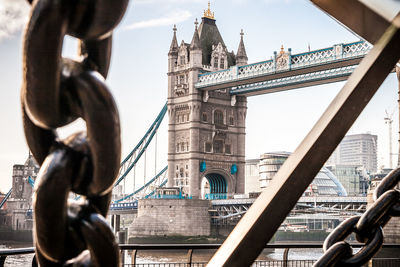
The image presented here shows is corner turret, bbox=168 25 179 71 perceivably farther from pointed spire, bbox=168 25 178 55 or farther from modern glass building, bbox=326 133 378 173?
modern glass building, bbox=326 133 378 173

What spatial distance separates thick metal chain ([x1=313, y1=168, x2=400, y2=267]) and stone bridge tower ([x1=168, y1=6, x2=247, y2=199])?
26.5 meters

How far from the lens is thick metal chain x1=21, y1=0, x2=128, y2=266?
9.9 inches

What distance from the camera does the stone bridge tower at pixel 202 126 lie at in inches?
1091

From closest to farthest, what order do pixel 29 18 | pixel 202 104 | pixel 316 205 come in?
pixel 29 18 < pixel 316 205 < pixel 202 104

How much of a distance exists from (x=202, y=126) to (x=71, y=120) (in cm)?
2810

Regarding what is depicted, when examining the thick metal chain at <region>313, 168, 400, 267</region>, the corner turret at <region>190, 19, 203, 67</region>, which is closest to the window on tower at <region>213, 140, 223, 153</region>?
the corner turret at <region>190, 19, 203, 67</region>

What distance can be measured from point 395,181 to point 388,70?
0.49 ft

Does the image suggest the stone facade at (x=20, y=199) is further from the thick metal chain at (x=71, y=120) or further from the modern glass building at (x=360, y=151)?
the thick metal chain at (x=71, y=120)

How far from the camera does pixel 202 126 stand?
28.4 meters

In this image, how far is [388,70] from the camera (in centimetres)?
60

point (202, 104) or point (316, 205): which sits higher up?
point (202, 104)

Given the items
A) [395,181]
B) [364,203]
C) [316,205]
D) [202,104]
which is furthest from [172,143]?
[395,181]

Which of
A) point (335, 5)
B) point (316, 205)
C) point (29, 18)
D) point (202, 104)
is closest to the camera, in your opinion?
point (29, 18)

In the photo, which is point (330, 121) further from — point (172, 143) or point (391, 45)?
point (172, 143)
